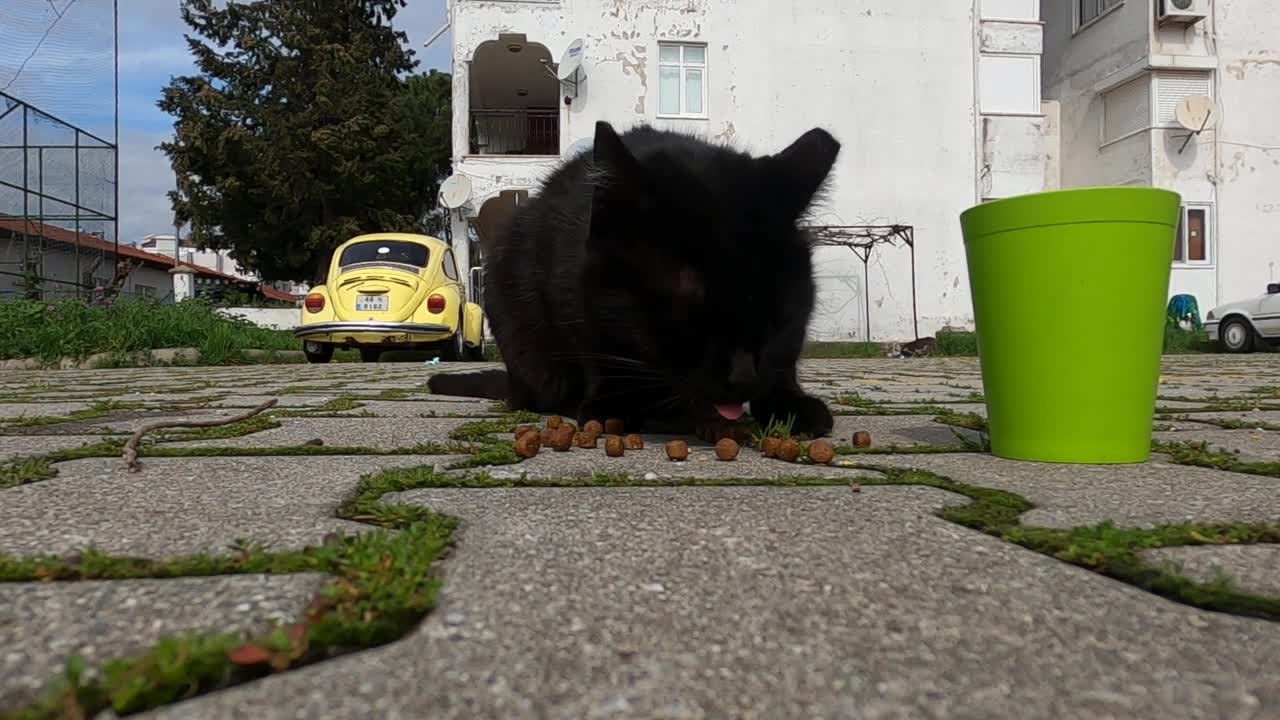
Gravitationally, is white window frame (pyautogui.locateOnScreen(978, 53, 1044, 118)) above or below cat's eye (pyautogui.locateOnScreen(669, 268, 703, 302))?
above

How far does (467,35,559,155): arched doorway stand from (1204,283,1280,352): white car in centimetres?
1185

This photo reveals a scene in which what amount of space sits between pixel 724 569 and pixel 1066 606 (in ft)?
1.10

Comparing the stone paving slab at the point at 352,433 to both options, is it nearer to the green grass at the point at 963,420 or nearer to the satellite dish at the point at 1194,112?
the green grass at the point at 963,420

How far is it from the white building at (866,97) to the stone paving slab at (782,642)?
13.5 metres

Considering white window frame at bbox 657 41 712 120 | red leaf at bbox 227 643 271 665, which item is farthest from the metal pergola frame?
red leaf at bbox 227 643 271 665

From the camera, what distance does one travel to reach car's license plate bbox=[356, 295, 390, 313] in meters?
8.77

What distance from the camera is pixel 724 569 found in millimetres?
894

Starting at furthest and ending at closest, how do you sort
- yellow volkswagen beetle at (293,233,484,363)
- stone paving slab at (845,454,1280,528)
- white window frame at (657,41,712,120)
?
white window frame at (657,41,712,120) < yellow volkswagen beetle at (293,233,484,363) < stone paving slab at (845,454,1280,528)

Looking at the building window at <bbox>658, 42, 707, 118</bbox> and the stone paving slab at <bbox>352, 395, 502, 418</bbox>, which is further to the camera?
the building window at <bbox>658, 42, 707, 118</bbox>

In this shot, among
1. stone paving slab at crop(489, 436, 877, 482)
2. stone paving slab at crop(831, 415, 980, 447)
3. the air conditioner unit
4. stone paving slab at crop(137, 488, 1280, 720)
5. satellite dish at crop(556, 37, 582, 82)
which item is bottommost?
stone paving slab at crop(137, 488, 1280, 720)

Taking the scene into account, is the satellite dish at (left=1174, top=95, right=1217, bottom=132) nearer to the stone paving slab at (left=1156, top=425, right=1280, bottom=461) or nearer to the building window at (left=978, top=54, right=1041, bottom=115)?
the building window at (left=978, top=54, right=1041, bottom=115)

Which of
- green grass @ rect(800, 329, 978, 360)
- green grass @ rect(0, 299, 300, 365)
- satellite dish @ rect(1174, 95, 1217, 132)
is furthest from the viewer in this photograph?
satellite dish @ rect(1174, 95, 1217, 132)

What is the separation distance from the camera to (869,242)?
13.8m

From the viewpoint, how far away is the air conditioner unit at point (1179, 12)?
1470 centimetres
